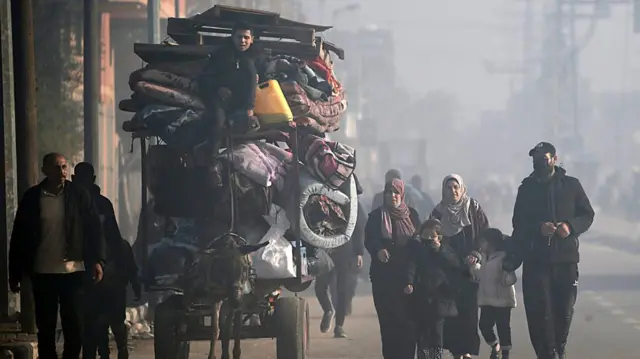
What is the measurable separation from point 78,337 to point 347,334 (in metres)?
6.35

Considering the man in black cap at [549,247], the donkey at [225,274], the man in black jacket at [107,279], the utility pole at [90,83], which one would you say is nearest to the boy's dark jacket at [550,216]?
the man in black cap at [549,247]

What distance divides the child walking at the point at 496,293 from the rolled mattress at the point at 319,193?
130 centimetres

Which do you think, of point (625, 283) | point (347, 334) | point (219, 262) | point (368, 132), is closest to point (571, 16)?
point (368, 132)

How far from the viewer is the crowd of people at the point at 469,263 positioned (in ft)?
40.5

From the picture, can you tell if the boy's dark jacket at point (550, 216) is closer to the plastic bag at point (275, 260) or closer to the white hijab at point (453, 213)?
the white hijab at point (453, 213)

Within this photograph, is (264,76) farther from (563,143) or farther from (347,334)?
(563,143)

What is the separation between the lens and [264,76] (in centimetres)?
1224

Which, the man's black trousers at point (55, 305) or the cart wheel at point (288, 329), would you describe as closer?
the man's black trousers at point (55, 305)

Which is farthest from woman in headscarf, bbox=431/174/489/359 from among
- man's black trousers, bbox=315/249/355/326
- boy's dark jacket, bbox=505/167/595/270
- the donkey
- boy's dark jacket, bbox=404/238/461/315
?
man's black trousers, bbox=315/249/355/326

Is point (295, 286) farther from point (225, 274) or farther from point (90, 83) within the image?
point (90, 83)

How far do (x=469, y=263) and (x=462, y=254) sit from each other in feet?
0.51

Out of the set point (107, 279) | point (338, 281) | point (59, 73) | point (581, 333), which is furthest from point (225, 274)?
point (59, 73)

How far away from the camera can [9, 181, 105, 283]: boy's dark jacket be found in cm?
1050

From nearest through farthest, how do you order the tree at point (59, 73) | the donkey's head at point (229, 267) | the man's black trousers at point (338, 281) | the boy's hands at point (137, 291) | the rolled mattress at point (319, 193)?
1. the donkey's head at point (229, 267)
2. the boy's hands at point (137, 291)
3. the rolled mattress at point (319, 193)
4. the man's black trousers at point (338, 281)
5. the tree at point (59, 73)
